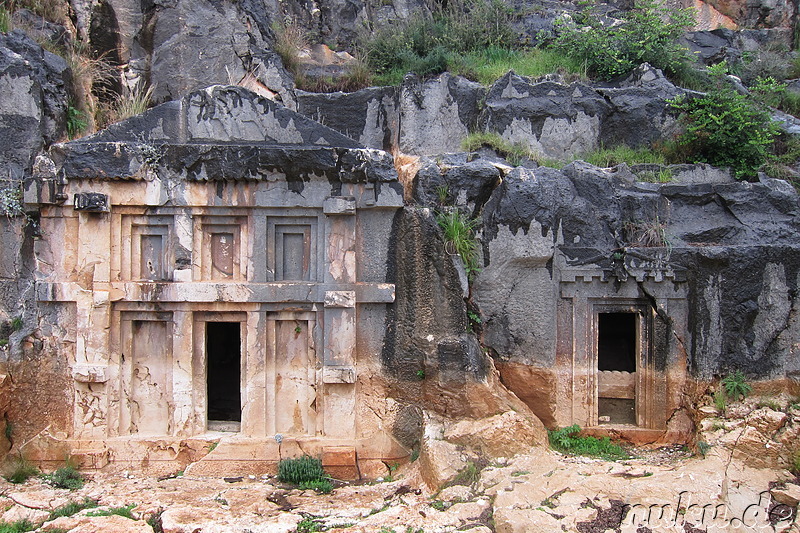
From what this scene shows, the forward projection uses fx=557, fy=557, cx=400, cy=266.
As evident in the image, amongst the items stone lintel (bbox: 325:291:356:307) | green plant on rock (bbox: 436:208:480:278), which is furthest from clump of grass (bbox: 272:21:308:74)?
stone lintel (bbox: 325:291:356:307)

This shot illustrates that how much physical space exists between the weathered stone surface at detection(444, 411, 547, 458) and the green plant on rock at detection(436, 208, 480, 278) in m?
1.52

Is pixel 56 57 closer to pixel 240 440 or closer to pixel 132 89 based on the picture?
pixel 132 89

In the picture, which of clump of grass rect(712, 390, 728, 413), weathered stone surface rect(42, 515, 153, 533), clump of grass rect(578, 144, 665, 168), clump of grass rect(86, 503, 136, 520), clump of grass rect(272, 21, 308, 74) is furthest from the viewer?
clump of grass rect(272, 21, 308, 74)

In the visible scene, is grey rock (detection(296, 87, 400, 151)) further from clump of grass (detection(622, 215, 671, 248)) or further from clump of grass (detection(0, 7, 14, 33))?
clump of grass (detection(0, 7, 14, 33))

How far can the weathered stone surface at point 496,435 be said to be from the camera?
5352 millimetres

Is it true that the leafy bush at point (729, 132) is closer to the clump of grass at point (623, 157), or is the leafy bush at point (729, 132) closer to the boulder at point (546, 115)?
the clump of grass at point (623, 157)

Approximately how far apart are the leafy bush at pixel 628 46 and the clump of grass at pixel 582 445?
5.37m

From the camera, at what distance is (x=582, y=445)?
596 centimetres

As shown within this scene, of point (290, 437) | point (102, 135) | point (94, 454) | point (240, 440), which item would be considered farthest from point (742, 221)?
point (94, 454)

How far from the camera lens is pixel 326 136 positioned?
19.2ft

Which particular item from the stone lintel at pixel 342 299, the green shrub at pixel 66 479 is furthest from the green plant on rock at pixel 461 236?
the green shrub at pixel 66 479

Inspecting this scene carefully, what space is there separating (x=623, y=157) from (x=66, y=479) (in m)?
7.32

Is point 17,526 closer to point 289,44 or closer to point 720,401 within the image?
point 720,401

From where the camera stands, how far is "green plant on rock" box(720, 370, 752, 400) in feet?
19.0
